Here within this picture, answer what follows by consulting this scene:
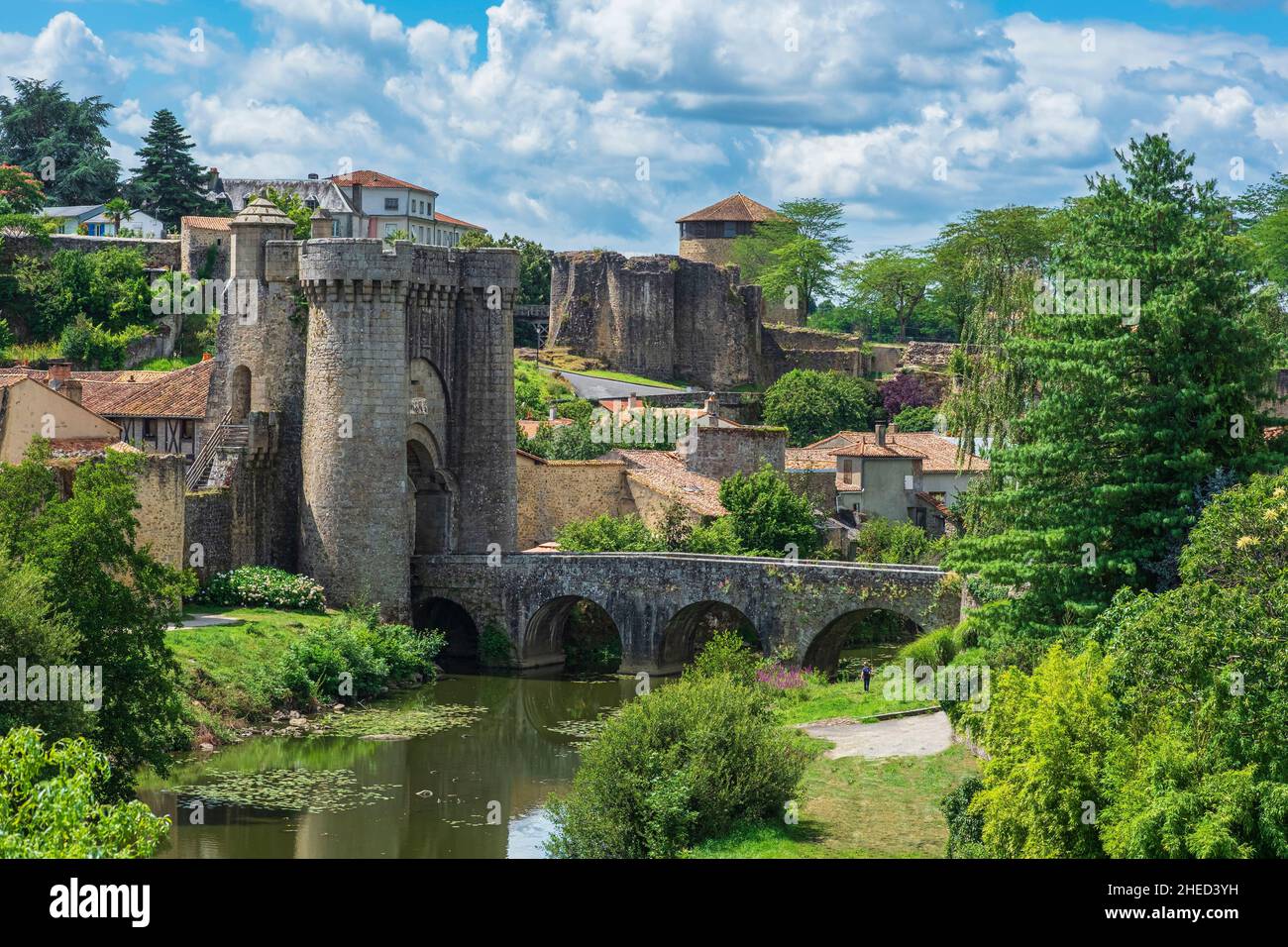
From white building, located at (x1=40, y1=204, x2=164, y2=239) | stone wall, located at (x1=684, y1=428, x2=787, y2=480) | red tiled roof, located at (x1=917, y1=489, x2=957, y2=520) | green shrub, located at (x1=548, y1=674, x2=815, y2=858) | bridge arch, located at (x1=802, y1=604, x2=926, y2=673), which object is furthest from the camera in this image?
white building, located at (x1=40, y1=204, x2=164, y2=239)

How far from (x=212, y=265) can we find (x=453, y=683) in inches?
1198

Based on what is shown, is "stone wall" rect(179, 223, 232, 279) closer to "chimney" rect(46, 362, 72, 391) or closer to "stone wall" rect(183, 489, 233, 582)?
"chimney" rect(46, 362, 72, 391)

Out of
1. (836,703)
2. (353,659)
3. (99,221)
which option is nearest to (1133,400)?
(836,703)

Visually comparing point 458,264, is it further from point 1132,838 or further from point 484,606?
point 1132,838

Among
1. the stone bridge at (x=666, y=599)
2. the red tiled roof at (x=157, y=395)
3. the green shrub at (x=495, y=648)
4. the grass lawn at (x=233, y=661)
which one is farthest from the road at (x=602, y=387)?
the grass lawn at (x=233, y=661)

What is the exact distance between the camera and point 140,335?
68.6 meters

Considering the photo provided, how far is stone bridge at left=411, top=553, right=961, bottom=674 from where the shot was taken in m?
44.8

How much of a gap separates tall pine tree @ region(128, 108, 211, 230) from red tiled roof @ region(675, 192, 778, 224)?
29.1m

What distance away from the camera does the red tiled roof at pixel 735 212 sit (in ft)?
349

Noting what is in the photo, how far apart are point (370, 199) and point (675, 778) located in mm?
73182

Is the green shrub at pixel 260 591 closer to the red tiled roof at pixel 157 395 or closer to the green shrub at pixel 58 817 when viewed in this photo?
the red tiled roof at pixel 157 395

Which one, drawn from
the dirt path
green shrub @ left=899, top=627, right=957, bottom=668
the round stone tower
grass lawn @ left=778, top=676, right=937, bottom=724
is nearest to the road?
the round stone tower

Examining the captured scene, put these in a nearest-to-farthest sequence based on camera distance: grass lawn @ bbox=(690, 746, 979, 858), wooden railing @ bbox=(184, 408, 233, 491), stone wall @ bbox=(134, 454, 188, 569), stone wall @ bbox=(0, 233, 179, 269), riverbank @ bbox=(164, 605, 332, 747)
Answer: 1. grass lawn @ bbox=(690, 746, 979, 858)
2. riverbank @ bbox=(164, 605, 332, 747)
3. stone wall @ bbox=(134, 454, 188, 569)
4. wooden railing @ bbox=(184, 408, 233, 491)
5. stone wall @ bbox=(0, 233, 179, 269)
